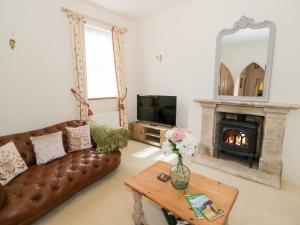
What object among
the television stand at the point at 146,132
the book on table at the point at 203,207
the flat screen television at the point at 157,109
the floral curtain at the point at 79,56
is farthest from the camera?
the television stand at the point at 146,132

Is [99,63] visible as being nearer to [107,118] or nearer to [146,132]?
[107,118]

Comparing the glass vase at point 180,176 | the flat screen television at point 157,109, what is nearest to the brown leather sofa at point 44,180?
the glass vase at point 180,176

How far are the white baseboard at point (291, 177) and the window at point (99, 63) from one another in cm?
340

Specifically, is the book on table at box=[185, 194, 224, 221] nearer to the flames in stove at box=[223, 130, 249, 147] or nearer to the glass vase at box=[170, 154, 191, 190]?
the glass vase at box=[170, 154, 191, 190]

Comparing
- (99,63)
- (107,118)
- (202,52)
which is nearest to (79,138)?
(107,118)

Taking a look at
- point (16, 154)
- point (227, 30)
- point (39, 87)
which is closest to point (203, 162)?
point (227, 30)

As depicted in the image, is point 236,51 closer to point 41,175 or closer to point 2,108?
point 41,175

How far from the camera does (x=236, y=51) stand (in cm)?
273

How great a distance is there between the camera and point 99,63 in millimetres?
3600

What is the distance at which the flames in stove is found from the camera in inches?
111

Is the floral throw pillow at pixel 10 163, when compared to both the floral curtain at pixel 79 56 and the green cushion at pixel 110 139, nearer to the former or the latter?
the green cushion at pixel 110 139

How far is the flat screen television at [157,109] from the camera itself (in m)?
3.63

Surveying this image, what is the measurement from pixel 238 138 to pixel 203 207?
6.16 ft

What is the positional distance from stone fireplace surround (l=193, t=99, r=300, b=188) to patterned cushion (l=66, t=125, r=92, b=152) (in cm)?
187
